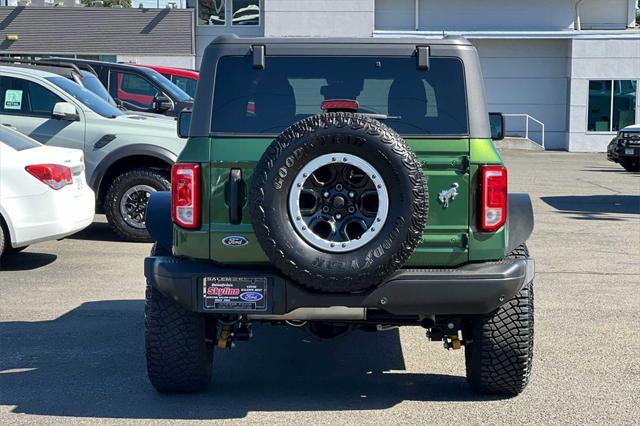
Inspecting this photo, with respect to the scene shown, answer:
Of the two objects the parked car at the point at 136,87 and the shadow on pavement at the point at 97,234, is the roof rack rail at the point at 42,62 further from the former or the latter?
the shadow on pavement at the point at 97,234

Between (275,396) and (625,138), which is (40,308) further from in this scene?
(625,138)

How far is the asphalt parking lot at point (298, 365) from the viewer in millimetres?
5871

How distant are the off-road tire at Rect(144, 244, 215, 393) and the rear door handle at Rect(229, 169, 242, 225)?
64cm

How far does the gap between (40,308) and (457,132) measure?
4.34 meters

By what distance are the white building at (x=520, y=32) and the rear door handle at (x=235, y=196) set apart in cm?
3260

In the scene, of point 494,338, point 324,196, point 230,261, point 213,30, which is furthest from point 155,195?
point 213,30

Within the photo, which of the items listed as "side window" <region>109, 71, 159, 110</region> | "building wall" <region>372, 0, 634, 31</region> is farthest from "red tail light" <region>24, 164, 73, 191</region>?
"building wall" <region>372, 0, 634, 31</region>

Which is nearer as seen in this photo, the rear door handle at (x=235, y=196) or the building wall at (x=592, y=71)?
the rear door handle at (x=235, y=196)

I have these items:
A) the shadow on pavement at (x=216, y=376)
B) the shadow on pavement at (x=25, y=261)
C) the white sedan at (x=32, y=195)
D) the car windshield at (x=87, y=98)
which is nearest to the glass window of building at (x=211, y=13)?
the car windshield at (x=87, y=98)

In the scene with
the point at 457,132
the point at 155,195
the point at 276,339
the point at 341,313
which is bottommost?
the point at 276,339

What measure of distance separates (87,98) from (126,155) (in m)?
1.07

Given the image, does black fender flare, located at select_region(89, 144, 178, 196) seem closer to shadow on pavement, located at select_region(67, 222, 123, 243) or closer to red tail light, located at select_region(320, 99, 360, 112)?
shadow on pavement, located at select_region(67, 222, 123, 243)

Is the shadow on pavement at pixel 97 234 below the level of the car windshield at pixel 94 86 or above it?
below

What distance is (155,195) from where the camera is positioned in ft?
22.0
